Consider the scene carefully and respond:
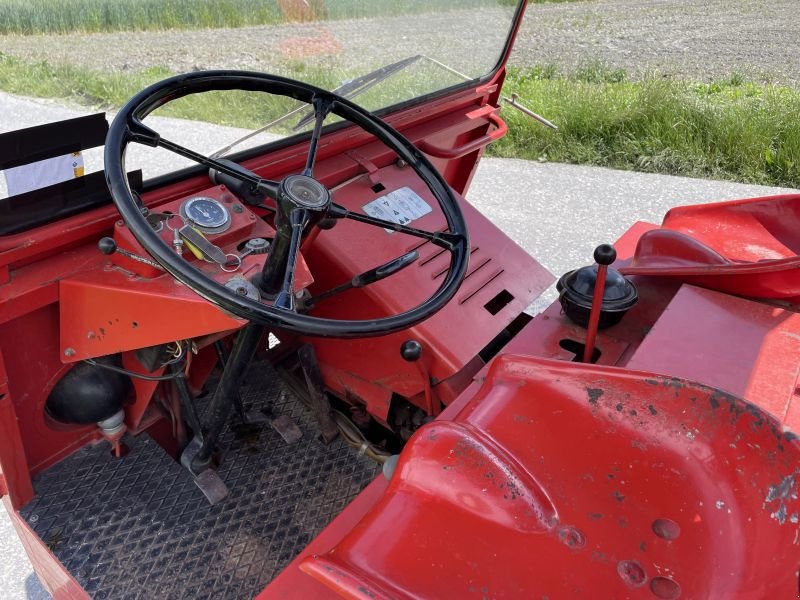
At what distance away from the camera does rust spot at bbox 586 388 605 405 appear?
41.9 inches

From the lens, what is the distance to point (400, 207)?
1.82 metres

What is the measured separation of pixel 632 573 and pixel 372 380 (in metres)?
0.94

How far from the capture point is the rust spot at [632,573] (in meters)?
0.90

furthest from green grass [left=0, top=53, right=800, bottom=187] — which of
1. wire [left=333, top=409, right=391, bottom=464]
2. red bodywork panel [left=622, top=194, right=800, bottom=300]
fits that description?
wire [left=333, top=409, right=391, bottom=464]

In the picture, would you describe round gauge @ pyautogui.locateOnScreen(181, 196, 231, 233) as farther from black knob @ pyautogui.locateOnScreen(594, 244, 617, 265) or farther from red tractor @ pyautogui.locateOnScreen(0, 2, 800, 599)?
black knob @ pyautogui.locateOnScreen(594, 244, 617, 265)

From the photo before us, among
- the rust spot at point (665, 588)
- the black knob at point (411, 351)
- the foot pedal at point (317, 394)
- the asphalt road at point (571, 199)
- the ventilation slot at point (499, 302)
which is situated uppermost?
the rust spot at point (665, 588)

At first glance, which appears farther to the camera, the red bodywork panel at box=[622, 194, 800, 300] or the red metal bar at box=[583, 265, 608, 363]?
the red bodywork panel at box=[622, 194, 800, 300]

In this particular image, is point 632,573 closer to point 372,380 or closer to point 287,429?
point 372,380

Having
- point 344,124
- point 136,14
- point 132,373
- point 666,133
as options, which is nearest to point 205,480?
point 132,373

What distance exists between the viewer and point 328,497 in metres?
1.80

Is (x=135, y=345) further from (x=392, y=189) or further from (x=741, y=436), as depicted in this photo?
(x=741, y=436)

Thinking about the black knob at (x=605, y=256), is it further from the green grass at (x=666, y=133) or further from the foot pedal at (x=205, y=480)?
the green grass at (x=666, y=133)

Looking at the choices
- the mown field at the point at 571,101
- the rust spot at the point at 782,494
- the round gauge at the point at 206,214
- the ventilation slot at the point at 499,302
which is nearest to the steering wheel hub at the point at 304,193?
the round gauge at the point at 206,214

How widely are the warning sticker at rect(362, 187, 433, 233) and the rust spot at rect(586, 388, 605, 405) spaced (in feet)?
2.69
